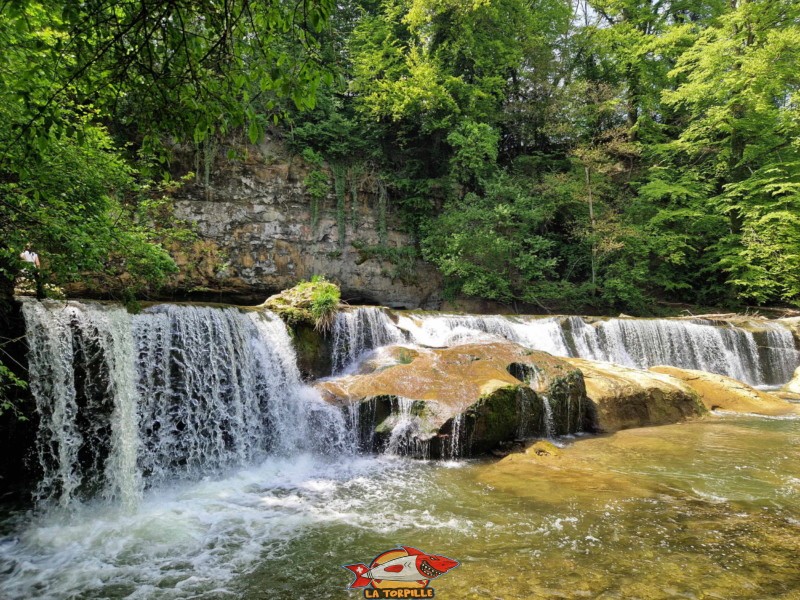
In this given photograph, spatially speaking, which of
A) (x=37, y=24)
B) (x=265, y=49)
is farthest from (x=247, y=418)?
(x=265, y=49)

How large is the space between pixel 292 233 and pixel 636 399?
11.2m

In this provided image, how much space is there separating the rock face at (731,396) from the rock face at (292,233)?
8.78 meters

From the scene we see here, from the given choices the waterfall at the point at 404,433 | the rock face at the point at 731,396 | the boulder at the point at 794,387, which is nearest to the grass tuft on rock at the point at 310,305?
the waterfall at the point at 404,433

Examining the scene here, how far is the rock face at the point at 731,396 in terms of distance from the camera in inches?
344

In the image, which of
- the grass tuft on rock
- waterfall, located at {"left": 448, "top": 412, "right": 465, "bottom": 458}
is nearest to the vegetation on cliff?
the grass tuft on rock

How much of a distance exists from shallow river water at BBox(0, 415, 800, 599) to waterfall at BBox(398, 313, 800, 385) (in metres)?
5.79

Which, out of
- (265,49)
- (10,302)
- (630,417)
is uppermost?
(265,49)

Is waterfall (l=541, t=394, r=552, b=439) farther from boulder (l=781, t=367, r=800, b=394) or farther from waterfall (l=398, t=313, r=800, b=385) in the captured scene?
boulder (l=781, t=367, r=800, b=394)

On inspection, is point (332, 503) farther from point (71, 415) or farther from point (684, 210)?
point (684, 210)

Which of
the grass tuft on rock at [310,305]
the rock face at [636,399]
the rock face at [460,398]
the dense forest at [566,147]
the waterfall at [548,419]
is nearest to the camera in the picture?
the rock face at [460,398]

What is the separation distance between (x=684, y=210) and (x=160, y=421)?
17196 mm

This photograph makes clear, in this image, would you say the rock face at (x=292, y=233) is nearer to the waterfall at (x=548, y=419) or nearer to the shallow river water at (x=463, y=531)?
the shallow river water at (x=463, y=531)

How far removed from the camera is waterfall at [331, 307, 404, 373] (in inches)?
353

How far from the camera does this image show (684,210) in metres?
15.4
